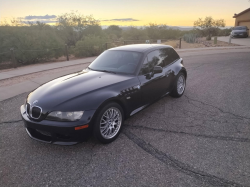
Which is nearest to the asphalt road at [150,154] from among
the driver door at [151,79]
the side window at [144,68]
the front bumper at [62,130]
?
the front bumper at [62,130]

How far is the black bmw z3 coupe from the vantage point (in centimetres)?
306

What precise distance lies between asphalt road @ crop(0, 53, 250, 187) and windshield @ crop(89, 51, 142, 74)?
1142 mm

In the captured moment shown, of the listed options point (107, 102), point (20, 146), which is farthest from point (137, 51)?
point (20, 146)

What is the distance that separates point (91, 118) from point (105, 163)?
0.71 metres

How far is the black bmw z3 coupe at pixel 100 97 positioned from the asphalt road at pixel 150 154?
1.00ft

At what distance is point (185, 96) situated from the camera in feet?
19.3

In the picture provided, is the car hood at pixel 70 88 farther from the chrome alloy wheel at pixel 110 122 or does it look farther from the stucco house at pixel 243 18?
the stucco house at pixel 243 18

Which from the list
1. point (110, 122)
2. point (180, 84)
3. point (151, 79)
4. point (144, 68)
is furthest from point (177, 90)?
point (110, 122)

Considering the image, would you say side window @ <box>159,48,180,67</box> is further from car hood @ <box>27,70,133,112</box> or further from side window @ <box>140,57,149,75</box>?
car hood @ <box>27,70,133,112</box>

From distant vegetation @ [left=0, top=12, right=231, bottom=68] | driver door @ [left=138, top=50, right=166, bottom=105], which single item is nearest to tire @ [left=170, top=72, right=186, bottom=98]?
driver door @ [left=138, top=50, right=166, bottom=105]

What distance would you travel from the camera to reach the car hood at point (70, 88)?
10.6 feet

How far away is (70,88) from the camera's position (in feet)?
11.8

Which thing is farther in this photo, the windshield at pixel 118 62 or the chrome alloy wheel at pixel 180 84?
the chrome alloy wheel at pixel 180 84

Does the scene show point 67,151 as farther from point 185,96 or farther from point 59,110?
point 185,96
